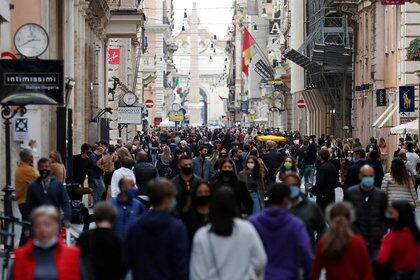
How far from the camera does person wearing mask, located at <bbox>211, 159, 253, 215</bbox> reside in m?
16.3

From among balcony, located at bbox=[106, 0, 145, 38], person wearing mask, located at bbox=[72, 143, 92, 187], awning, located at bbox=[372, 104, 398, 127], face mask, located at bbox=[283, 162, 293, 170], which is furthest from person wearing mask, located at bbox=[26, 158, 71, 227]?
balcony, located at bbox=[106, 0, 145, 38]

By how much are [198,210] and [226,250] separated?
102 inches

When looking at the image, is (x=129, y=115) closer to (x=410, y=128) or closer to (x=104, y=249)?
(x=410, y=128)

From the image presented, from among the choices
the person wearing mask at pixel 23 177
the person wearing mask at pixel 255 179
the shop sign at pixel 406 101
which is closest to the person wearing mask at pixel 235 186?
the person wearing mask at pixel 23 177

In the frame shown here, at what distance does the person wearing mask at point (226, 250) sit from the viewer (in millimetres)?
10383

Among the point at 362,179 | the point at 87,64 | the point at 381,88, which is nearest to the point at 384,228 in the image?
the point at 362,179

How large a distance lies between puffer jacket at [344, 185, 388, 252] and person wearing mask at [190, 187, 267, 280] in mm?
3638

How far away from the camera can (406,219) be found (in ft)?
39.5

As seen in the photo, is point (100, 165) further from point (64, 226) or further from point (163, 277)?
point (163, 277)

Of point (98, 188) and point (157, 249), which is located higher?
point (157, 249)

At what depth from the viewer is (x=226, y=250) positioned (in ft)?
34.1

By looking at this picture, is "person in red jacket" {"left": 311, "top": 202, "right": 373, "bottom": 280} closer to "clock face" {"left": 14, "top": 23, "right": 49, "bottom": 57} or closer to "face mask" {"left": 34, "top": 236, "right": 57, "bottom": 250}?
"face mask" {"left": 34, "top": 236, "right": 57, "bottom": 250}

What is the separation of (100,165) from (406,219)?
16.6m

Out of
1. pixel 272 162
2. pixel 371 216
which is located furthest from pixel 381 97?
pixel 371 216
